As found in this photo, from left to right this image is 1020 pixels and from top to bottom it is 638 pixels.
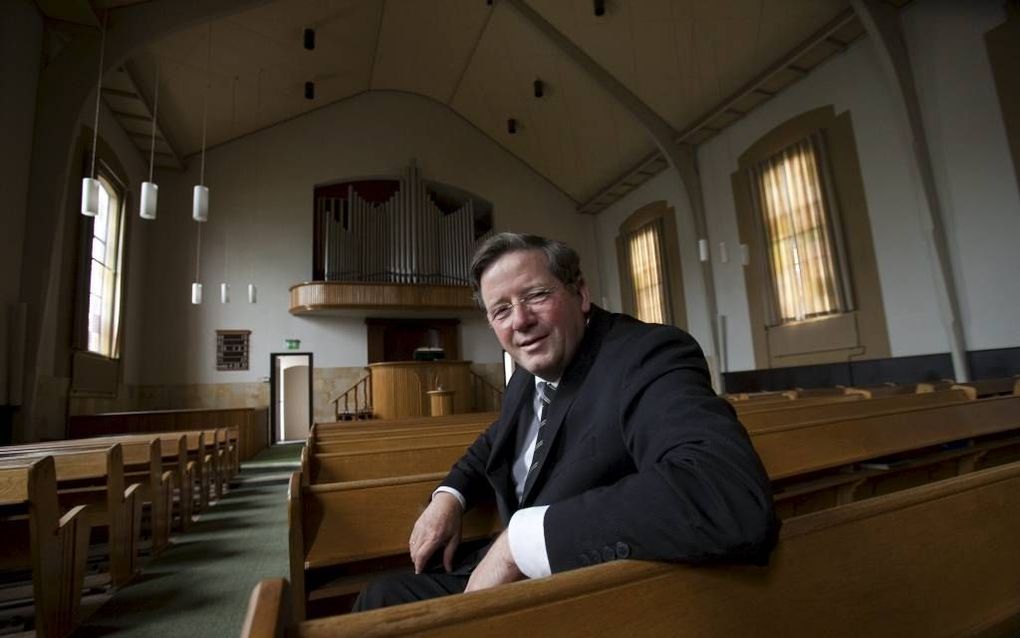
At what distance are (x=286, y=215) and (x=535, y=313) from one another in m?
10.6

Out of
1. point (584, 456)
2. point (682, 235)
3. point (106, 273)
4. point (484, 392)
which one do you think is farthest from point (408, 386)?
point (584, 456)

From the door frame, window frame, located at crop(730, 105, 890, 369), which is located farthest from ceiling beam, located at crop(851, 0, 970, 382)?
the door frame

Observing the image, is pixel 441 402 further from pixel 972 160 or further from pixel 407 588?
pixel 972 160

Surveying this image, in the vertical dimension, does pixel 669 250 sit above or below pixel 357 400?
above

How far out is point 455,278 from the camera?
10953 mm

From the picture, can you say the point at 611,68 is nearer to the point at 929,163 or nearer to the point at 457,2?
the point at 457,2

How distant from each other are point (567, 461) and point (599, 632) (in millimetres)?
423

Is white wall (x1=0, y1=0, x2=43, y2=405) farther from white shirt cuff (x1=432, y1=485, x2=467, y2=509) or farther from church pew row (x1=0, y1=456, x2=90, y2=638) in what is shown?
white shirt cuff (x1=432, y1=485, x2=467, y2=509)

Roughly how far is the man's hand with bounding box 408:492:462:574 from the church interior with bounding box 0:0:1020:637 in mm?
176

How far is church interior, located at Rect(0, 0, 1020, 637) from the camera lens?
88cm

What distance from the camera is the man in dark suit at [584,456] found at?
655 mm

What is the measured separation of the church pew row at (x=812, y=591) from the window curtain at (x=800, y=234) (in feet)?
23.0

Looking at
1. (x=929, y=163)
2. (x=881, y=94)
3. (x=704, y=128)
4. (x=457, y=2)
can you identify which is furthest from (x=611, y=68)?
(x=929, y=163)

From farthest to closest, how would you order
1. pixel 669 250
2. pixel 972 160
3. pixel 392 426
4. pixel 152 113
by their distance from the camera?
pixel 669 250 → pixel 152 113 → pixel 972 160 → pixel 392 426
